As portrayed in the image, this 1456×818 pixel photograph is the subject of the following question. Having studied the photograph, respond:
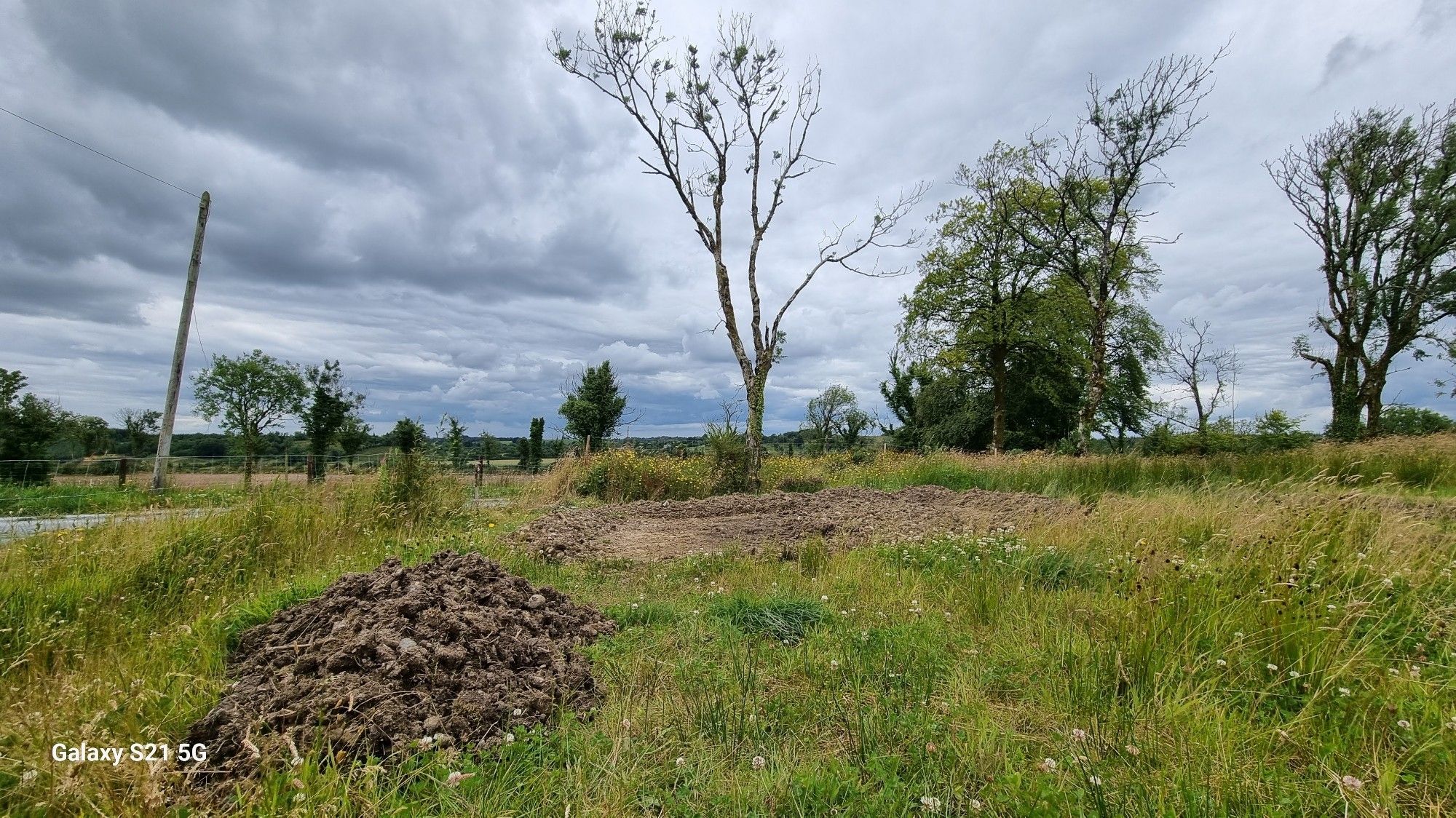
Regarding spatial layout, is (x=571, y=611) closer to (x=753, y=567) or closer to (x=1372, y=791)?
(x=753, y=567)

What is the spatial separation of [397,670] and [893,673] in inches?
93.5

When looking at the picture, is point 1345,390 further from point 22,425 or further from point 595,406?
point 22,425

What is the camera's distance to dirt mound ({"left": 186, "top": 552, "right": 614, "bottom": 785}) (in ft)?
7.42

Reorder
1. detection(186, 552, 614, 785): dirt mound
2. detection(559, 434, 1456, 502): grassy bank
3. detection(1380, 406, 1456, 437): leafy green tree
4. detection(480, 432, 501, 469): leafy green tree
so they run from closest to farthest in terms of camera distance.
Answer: detection(186, 552, 614, 785): dirt mound
detection(559, 434, 1456, 502): grassy bank
detection(1380, 406, 1456, 437): leafy green tree
detection(480, 432, 501, 469): leafy green tree

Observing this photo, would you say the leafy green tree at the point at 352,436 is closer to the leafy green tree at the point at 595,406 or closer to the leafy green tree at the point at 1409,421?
the leafy green tree at the point at 595,406

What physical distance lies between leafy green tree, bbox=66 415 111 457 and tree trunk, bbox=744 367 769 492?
2755 centimetres

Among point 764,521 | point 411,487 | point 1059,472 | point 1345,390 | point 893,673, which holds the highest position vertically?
point 1345,390


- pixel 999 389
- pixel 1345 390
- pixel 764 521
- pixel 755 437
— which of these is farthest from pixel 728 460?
pixel 1345 390

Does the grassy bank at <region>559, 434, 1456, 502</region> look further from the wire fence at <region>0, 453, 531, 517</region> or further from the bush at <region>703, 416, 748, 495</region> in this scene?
the wire fence at <region>0, 453, 531, 517</region>

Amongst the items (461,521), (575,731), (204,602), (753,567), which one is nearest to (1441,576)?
(753,567)

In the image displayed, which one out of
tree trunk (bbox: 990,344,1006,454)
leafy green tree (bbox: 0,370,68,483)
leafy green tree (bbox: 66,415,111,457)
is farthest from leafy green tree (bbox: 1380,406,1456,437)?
leafy green tree (bbox: 66,415,111,457)

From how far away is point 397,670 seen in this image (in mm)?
2602

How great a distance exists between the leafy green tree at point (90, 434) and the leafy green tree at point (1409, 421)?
45959 mm

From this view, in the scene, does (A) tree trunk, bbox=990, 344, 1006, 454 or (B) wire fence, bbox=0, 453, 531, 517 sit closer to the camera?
(B) wire fence, bbox=0, 453, 531, 517
